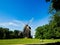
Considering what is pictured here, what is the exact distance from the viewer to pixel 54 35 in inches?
4424

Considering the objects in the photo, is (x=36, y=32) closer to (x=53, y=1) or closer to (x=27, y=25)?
(x=27, y=25)

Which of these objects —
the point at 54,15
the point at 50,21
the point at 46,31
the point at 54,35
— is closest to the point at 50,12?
the point at 54,15

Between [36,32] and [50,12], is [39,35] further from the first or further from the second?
[50,12]

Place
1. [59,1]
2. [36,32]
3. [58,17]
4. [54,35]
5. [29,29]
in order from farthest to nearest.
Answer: [36,32], [54,35], [29,29], [58,17], [59,1]

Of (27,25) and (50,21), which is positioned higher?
(27,25)

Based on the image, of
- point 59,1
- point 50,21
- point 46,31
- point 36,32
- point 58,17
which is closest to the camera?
point 59,1

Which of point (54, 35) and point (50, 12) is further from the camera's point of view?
point (54, 35)

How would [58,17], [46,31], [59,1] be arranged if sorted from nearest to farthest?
[59,1] < [58,17] < [46,31]

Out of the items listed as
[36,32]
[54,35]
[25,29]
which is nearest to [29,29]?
[25,29]

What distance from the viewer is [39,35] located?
126 m

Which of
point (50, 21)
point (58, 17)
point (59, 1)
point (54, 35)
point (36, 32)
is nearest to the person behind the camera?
point (59, 1)

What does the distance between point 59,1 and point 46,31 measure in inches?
3615

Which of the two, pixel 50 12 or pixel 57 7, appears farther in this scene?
pixel 50 12

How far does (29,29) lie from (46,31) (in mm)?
26493
